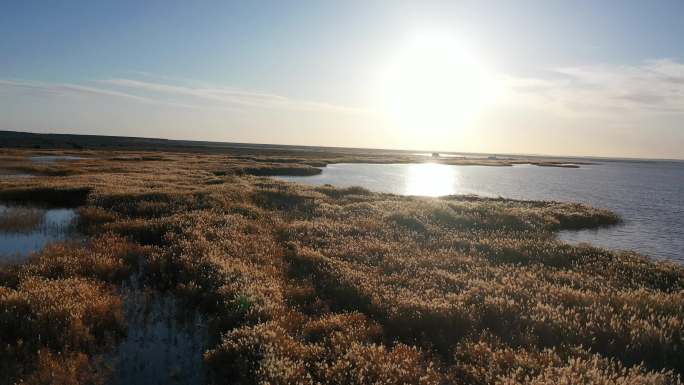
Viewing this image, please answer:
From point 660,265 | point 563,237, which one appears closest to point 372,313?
point 660,265

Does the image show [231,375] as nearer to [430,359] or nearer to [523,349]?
[430,359]

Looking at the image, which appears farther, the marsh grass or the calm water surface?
the calm water surface

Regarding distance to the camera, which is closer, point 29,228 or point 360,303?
point 360,303

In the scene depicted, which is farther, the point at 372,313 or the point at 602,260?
the point at 602,260

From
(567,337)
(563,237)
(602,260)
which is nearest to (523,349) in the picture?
(567,337)

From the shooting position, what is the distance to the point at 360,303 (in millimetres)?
10047

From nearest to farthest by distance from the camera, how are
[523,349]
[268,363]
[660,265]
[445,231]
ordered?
[268,363], [523,349], [660,265], [445,231]

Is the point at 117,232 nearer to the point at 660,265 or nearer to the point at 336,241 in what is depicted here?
the point at 336,241

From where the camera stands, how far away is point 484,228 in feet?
70.5

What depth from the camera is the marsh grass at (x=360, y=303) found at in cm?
689

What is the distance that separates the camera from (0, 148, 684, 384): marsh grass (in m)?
6.89

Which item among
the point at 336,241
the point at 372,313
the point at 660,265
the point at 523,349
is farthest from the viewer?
Result: the point at 336,241

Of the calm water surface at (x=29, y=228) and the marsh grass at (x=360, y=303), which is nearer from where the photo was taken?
the marsh grass at (x=360, y=303)

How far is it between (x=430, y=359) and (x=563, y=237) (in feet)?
61.5
